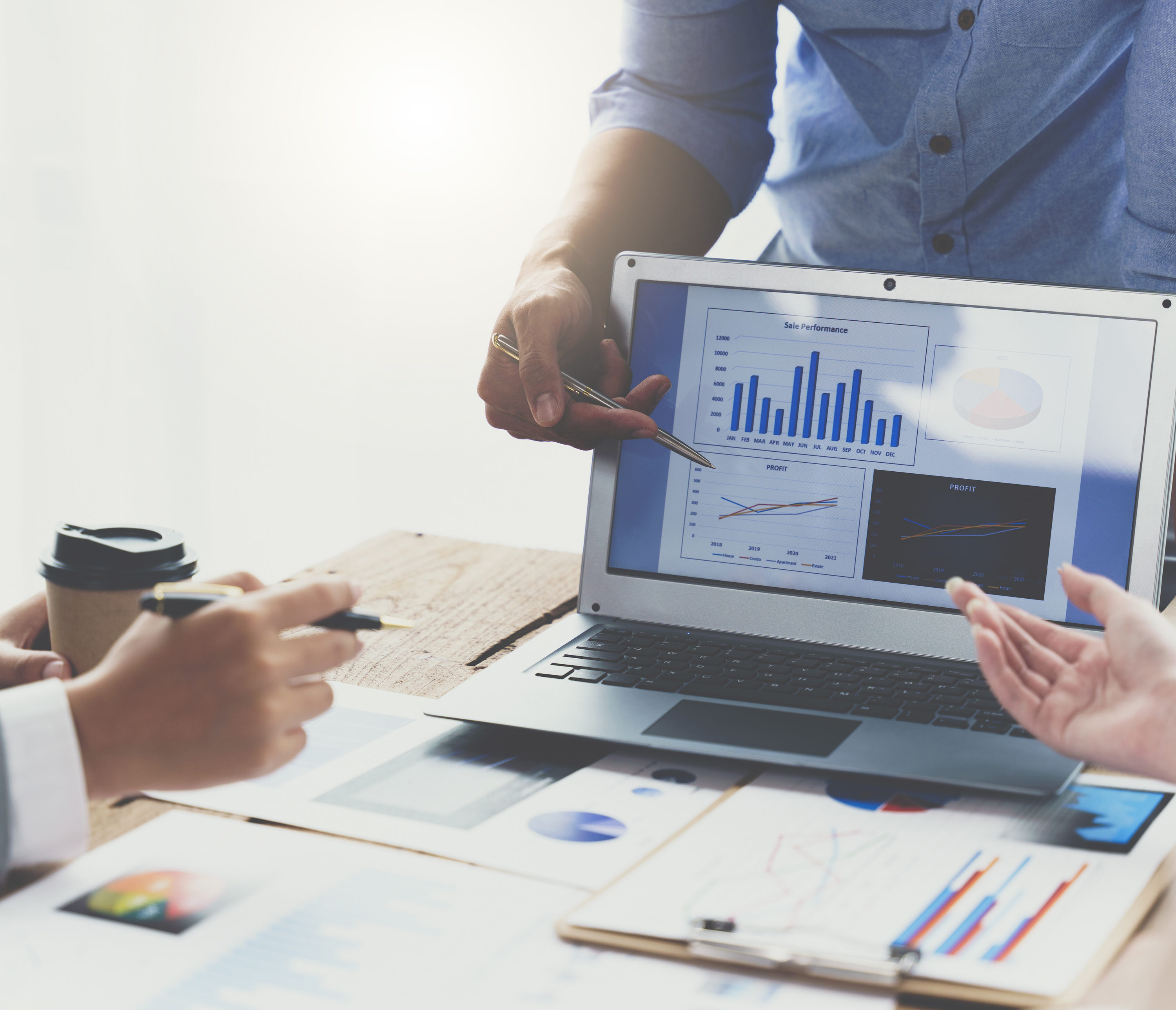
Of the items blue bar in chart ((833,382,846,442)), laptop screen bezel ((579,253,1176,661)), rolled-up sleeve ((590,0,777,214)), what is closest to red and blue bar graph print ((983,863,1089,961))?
laptop screen bezel ((579,253,1176,661))

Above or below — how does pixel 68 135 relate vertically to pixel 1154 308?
Result: above

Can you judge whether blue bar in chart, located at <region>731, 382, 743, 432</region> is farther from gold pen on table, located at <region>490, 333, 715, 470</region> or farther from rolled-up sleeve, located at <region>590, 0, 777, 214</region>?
rolled-up sleeve, located at <region>590, 0, 777, 214</region>

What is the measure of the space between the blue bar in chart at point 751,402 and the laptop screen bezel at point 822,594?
0.09m

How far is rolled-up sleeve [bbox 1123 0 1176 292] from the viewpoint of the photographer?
3.66 feet

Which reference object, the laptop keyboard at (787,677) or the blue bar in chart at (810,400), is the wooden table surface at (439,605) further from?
the blue bar in chart at (810,400)

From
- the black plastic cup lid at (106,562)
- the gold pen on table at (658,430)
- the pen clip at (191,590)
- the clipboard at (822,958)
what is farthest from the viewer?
the gold pen on table at (658,430)

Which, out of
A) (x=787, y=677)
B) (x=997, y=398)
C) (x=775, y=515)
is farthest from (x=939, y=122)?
(x=787, y=677)

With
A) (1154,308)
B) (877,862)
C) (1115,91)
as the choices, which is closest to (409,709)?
(877,862)

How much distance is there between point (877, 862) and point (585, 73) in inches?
92.3

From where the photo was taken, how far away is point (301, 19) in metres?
2.80

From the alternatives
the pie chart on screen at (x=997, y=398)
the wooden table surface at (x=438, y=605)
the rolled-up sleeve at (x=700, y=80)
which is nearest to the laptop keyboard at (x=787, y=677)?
the wooden table surface at (x=438, y=605)

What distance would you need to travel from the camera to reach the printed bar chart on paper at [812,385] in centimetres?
102

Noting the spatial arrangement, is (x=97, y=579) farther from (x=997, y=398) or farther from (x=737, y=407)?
(x=997, y=398)

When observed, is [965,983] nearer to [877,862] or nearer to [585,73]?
[877,862]
